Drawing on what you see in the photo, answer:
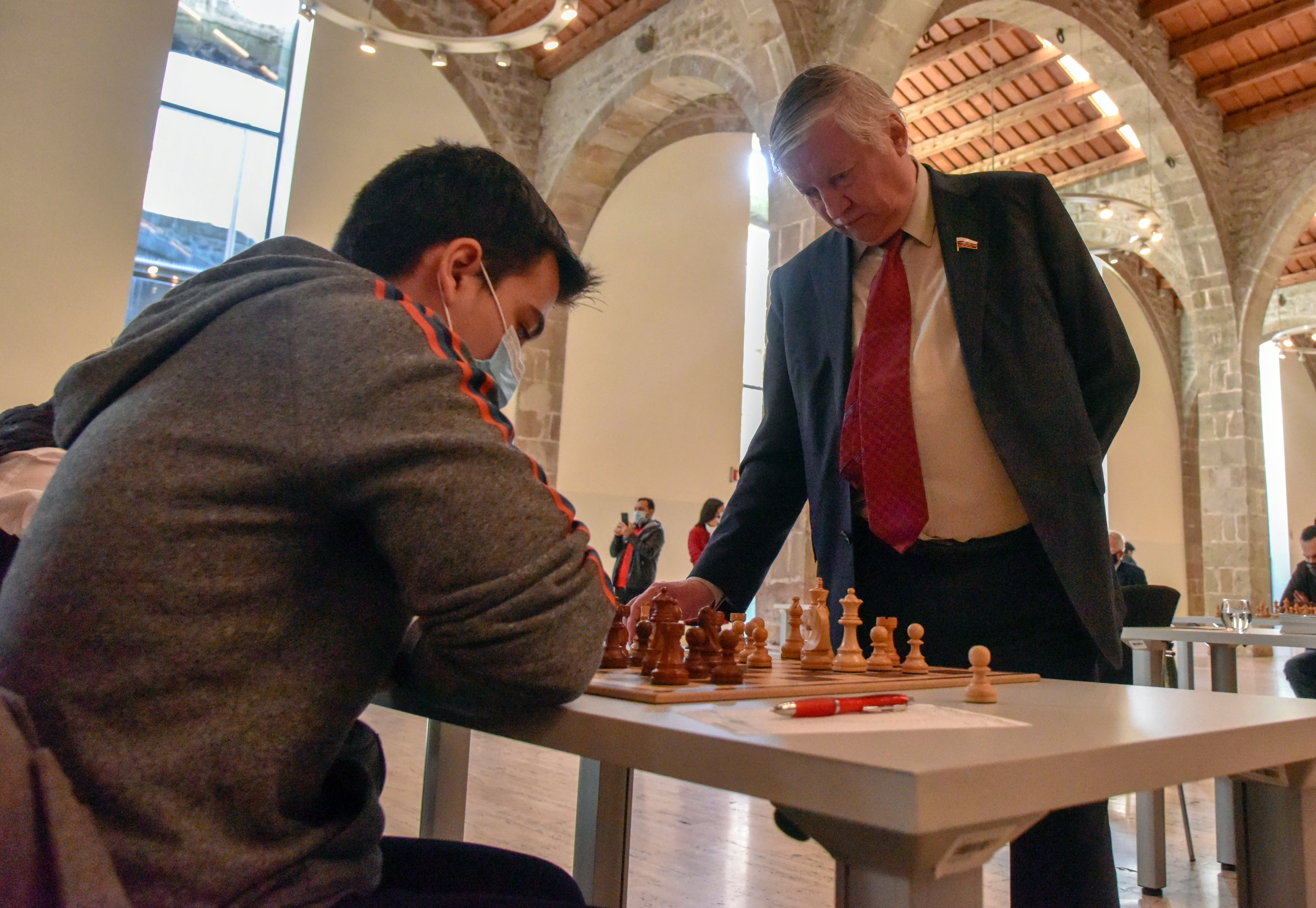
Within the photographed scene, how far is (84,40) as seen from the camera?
288 inches

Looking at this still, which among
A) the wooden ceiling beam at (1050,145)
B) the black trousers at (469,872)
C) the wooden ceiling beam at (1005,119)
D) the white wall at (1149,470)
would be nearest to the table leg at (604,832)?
the black trousers at (469,872)

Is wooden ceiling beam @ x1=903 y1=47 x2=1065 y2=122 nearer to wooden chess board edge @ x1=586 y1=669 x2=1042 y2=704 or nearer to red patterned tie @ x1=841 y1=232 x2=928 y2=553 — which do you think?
red patterned tie @ x1=841 y1=232 x2=928 y2=553

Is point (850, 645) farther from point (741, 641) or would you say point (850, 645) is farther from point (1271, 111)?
point (1271, 111)

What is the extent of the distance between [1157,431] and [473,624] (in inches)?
702

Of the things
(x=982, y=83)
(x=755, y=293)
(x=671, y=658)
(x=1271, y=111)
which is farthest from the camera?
(x=755, y=293)

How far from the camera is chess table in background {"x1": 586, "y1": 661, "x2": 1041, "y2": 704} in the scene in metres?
0.96

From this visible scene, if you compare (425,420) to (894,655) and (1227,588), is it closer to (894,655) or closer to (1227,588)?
(894,655)

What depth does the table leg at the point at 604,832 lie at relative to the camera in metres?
1.51

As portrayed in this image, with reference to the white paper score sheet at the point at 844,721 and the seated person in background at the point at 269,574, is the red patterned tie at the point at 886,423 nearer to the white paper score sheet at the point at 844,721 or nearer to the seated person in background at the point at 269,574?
the white paper score sheet at the point at 844,721

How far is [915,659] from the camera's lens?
131 cm

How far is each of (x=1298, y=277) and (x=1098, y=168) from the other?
552 cm

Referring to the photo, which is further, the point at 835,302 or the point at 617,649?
the point at 835,302

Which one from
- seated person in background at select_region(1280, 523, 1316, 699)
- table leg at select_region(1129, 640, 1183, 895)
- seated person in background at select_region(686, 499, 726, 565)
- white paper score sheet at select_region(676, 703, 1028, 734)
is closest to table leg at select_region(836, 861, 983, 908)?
white paper score sheet at select_region(676, 703, 1028, 734)

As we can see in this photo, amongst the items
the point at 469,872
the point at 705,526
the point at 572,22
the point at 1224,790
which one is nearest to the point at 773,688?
the point at 469,872
